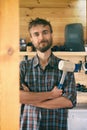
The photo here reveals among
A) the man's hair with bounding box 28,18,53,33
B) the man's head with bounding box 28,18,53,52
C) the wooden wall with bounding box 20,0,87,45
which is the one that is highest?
the wooden wall with bounding box 20,0,87,45

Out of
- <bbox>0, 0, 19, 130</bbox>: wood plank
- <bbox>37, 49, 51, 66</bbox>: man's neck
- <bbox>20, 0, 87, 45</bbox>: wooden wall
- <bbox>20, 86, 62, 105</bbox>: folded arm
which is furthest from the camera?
<bbox>20, 0, 87, 45</bbox>: wooden wall

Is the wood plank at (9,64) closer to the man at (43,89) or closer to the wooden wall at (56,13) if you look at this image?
the man at (43,89)

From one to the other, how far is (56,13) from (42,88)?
80 cm

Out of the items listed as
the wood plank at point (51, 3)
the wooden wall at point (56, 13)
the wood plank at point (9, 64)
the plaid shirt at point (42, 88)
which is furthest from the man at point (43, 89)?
the wood plank at point (9, 64)

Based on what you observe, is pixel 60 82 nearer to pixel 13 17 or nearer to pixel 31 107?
pixel 31 107

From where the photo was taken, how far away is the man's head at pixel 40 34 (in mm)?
2557

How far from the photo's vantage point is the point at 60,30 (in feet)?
9.07

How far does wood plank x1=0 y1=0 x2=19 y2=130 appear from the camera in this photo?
2.76ft

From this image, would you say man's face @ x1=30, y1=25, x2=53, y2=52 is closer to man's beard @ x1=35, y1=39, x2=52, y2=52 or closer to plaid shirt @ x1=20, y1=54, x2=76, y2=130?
man's beard @ x1=35, y1=39, x2=52, y2=52

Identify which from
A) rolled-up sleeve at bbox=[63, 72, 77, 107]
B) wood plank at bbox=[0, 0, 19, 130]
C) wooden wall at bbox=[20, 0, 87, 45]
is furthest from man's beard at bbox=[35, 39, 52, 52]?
wood plank at bbox=[0, 0, 19, 130]

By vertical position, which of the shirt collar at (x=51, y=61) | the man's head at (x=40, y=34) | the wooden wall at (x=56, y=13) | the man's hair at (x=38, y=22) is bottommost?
the shirt collar at (x=51, y=61)

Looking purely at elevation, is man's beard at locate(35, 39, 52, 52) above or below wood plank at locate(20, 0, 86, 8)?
below

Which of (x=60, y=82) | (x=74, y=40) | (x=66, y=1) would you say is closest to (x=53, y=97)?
(x=60, y=82)

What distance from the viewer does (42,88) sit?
2492 mm
